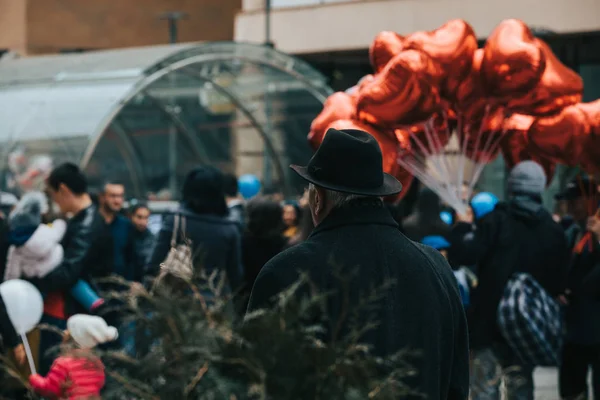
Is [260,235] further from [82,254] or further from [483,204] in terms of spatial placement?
[483,204]

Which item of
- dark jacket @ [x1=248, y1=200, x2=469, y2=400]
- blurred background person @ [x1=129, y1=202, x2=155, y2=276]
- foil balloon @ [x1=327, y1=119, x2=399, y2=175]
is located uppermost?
dark jacket @ [x1=248, y1=200, x2=469, y2=400]

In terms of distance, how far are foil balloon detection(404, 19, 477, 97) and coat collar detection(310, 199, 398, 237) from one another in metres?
4.48

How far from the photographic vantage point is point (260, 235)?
25.4 ft

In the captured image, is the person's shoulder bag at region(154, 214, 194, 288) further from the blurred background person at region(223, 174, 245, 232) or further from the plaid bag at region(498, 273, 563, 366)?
the blurred background person at region(223, 174, 245, 232)

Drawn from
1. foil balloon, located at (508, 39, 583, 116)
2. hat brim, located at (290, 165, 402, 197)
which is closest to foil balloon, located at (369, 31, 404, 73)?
foil balloon, located at (508, 39, 583, 116)

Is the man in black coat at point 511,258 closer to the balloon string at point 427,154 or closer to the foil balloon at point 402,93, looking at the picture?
the foil balloon at point 402,93

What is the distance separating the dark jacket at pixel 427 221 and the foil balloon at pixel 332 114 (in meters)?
0.73

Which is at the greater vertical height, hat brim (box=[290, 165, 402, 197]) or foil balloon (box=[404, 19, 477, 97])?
hat brim (box=[290, 165, 402, 197])

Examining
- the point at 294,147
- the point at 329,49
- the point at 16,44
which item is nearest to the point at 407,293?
the point at 294,147

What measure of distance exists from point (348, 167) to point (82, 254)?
392 cm

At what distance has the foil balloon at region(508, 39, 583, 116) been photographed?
25.9 ft

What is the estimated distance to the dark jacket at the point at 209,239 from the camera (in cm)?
680

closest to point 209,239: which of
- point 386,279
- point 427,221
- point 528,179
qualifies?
point 427,221

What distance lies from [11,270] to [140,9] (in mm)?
23525
